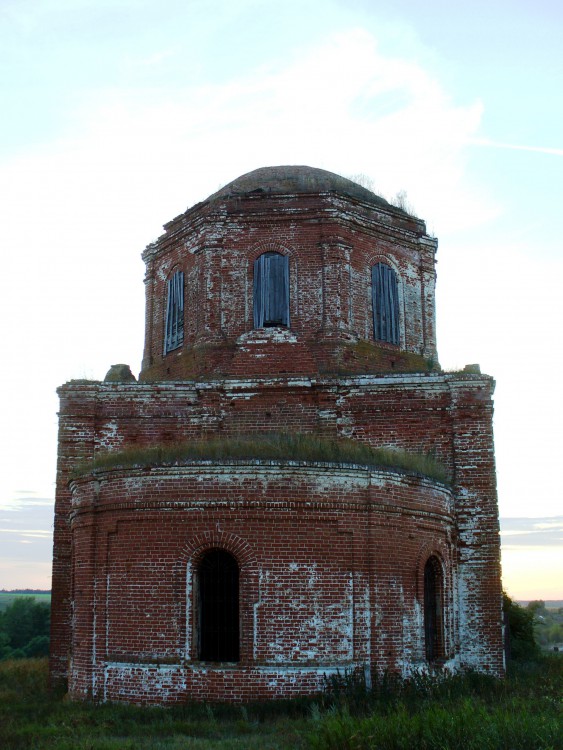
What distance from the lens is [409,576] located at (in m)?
12.9

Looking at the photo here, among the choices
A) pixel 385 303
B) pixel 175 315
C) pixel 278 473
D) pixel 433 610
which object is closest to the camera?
pixel 278 473

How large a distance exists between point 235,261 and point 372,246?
9.99 ft

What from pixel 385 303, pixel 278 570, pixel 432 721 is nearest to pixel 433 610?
pixel 278 570

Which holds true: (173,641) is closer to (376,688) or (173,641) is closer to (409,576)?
(376,688)

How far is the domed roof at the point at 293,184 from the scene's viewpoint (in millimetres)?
17969

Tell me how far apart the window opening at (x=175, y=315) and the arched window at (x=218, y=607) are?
6.82 meters

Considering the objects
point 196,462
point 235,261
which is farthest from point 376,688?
point 235,261

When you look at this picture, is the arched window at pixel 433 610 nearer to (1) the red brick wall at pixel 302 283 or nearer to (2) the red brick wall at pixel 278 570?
(2) the red brick wall at pixel 278 570

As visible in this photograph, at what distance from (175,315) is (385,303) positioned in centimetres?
466

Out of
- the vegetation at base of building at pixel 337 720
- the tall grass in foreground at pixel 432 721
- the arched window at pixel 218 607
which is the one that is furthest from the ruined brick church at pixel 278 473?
the tall grass in foreground at pixel 432 721

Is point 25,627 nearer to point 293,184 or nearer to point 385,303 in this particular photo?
point 385,303

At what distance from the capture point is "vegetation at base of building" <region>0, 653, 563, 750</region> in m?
8.23

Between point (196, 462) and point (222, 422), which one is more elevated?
point (222, 422)

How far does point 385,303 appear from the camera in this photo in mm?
17906
